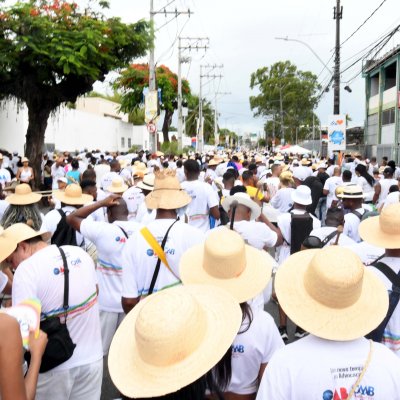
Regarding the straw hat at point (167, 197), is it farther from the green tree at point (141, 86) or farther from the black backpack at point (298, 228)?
the green tree at point (141, 86)

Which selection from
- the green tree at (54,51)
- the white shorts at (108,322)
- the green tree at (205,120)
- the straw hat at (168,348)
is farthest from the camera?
the green tree at (205,120)

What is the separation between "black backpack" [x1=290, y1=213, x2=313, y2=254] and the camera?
5578 millimetres

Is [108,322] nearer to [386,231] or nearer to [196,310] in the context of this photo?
[386,231]

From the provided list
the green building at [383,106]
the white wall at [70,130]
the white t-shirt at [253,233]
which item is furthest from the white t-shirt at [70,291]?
the green building at [383,106]

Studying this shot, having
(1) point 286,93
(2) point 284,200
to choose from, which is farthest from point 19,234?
(1) point 286,93

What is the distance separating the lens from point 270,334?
267cm

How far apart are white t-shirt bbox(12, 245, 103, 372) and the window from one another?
30.7 m

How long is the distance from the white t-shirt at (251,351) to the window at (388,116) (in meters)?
30.8

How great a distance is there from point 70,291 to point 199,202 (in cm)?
393

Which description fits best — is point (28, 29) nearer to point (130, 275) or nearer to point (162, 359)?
point (130, 275)

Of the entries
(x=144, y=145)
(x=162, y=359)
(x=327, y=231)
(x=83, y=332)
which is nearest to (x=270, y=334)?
(x=162, y=359)

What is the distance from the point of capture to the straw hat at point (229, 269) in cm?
262

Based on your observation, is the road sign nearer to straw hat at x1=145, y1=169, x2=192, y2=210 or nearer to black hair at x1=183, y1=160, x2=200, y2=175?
black hair at x1=183, y1=160, x2=200, y2=175

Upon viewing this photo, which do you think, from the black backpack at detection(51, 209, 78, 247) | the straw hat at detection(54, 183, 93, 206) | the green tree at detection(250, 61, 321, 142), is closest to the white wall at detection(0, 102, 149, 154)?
the straw hat at detection(54, 183, 93, 206)
